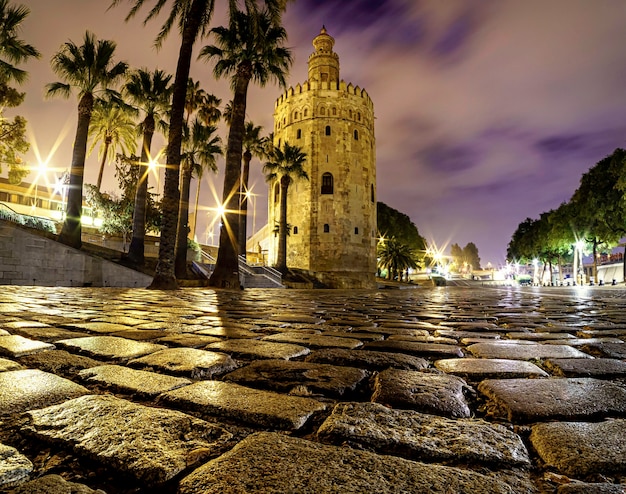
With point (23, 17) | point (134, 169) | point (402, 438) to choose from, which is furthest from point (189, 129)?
point (402, 438)

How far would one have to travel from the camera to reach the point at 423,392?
1.56 metres

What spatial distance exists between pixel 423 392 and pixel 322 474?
814mm

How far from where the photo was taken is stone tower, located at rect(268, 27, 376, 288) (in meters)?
38.8

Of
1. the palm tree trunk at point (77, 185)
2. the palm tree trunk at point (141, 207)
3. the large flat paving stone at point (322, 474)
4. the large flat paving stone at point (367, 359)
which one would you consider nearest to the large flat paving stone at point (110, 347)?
the large flat paving stone at point (367, 359)

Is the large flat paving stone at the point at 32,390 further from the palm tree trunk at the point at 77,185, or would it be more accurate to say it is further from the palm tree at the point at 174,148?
the palm tree trunk at the point at 77,185

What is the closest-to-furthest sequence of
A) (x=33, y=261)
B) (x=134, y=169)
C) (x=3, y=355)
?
1. (x=3, y=355)
2. (x=33, y=261)
3. (x=134, y=169)

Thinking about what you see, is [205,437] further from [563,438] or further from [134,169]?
[134,169]

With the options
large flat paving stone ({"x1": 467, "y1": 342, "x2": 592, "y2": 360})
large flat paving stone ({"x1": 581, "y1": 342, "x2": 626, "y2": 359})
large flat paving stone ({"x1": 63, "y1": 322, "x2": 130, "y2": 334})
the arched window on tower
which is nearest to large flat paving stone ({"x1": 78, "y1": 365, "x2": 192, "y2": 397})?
large flat paving stone ({"x1": 63, "y1": 322, "x2": 130, "y2": 334})

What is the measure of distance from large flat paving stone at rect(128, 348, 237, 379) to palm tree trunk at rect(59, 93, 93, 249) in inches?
704

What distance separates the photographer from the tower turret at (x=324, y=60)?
Answer: 43.9m

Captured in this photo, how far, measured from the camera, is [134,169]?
26562 mm

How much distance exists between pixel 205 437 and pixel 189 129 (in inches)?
982

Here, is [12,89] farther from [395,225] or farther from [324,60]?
[395,225]

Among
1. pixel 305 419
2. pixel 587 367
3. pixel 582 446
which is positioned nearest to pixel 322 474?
pixel 305 419
